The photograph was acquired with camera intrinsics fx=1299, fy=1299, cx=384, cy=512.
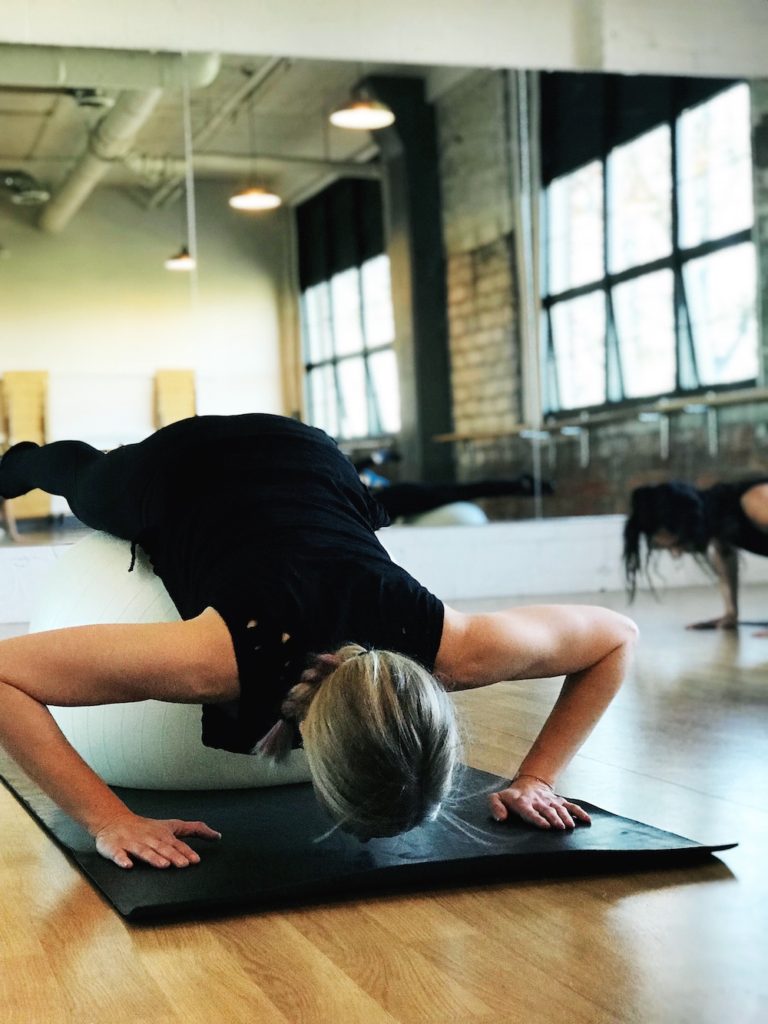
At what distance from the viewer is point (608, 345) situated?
723cm

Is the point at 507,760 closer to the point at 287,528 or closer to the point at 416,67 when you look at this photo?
the point at 287,528

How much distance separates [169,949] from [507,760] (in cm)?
120

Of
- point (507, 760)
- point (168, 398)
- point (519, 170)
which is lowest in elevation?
point (507, 760)

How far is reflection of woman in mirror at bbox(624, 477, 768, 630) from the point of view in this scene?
4852 mm

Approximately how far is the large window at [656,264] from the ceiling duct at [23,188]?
8.82 ft

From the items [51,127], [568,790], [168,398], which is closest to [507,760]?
[568,790]

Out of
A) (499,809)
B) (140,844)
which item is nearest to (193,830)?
(140,844)

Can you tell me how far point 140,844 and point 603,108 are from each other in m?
6.05

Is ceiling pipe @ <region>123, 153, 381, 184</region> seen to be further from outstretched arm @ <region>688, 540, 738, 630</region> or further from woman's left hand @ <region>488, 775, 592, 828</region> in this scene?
woman's left hand @ <region>488, 775, 592, 828</region>

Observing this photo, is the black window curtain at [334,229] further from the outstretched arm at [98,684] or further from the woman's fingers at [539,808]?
the outstretched arm at [98,684]

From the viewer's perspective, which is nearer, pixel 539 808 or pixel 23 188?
pixel 539 808

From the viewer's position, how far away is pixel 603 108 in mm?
7121

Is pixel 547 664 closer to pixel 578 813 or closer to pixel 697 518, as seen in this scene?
pixel 578 813

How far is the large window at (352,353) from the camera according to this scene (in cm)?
640
